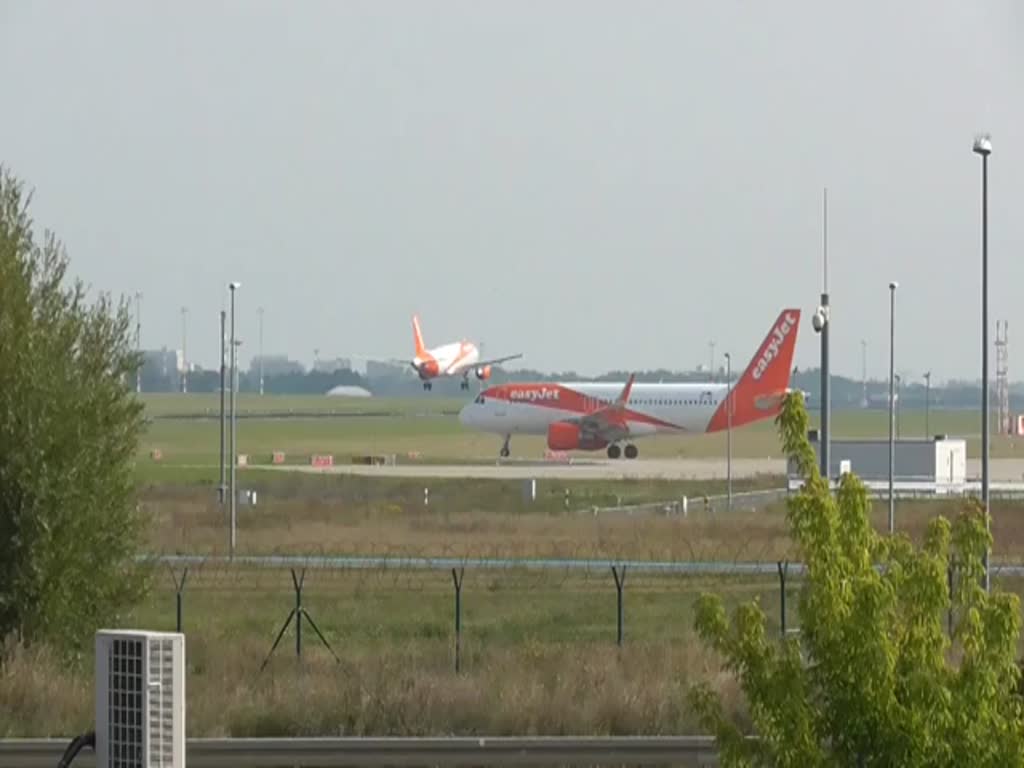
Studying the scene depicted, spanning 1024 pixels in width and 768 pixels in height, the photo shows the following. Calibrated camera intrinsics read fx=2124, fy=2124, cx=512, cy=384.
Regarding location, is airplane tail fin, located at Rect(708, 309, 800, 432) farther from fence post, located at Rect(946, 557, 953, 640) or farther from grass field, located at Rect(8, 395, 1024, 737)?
fence post, located at Rect(946, 557, 953, 640)

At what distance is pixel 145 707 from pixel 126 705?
195 millimetres

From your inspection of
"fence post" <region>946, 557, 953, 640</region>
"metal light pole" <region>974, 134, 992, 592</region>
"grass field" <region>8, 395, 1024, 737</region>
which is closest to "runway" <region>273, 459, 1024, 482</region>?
"grass field" <region>8, 395, 1024, 737</region>

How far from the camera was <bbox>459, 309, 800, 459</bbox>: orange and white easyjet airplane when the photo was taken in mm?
91688

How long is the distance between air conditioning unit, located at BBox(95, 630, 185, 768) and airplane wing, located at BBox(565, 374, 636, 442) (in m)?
80.5

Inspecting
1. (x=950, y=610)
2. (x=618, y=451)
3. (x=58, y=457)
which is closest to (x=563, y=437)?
(x=618, y=451)

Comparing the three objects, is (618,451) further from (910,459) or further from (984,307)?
(984,307)

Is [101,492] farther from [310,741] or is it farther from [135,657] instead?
[135,657]

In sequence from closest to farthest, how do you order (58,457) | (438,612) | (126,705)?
(126,705)
(58,457)
(438,612)

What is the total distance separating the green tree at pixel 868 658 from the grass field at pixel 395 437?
77.2m

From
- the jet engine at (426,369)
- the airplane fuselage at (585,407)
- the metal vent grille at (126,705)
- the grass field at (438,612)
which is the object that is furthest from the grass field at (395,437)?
the metal vent grille at (126,705)

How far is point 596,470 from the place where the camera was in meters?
80.6

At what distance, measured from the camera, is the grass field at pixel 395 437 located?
104m

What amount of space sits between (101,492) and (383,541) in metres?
21.8

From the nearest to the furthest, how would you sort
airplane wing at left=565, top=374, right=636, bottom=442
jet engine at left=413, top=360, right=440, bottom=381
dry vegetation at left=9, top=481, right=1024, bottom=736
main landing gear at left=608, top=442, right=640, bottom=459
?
dry vegetation at left=9, top=481, right=1024, bottom=736 → airplane wing at left=565, top=374, right=636, bottom=442 → main landing gear at left=608, top=442, right=640, bottom=459 → jet engine at left=413, top=360, right=440, bottom=381
